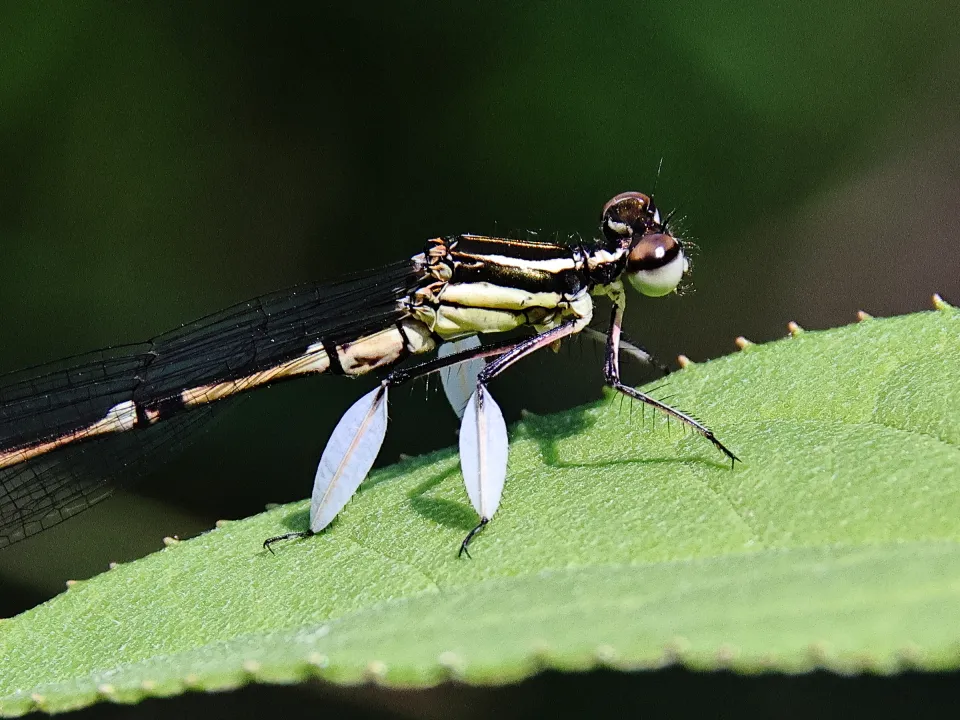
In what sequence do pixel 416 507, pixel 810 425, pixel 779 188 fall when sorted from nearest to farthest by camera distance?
pixel 810 425, pixel 416 507, pixel 779 188

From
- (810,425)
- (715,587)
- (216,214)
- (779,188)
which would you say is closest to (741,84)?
(779,188)

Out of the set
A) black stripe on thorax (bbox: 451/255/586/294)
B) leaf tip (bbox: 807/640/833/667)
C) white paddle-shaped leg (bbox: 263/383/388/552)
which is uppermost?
black stripe on thorax (bbox: 451/255/586/294)

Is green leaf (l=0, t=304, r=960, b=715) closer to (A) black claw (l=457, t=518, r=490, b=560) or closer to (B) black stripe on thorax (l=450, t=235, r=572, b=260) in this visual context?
(A) black claw (l=457, t=518, r=490, b=560)

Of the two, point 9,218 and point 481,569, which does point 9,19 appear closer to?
point 9,218

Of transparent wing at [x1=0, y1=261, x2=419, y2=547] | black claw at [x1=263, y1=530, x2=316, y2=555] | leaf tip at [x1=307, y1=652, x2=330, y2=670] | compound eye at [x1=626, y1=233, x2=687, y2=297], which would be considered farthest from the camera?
transparent wing at [x1=0, y1=261, x2=419, y2=547]

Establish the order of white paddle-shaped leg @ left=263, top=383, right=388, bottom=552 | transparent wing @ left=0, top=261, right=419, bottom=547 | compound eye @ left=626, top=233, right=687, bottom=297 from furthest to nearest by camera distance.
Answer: transparent wing @ left=0, top=261, right=419, bottom=547 < compound eye @ left=626, top=233, right=687, bottom=297 < white paddle-shaped leg @ left=263, top=383, right=388, bottom=552

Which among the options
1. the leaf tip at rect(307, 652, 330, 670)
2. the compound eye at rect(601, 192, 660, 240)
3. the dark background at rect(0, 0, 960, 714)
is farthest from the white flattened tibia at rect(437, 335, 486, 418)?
the leaf tip at rect(307, 652, 330, 670)
